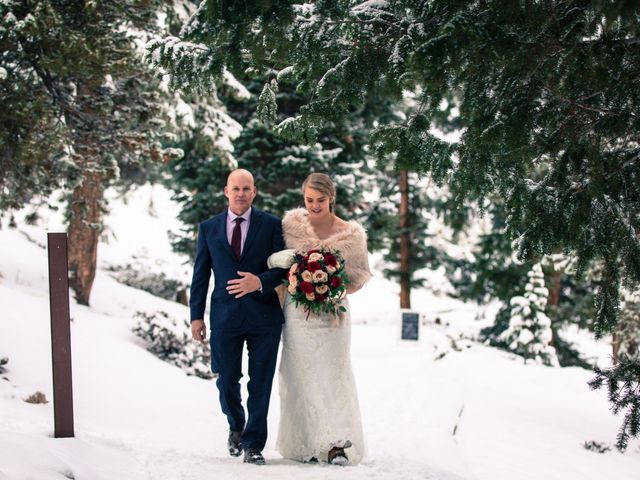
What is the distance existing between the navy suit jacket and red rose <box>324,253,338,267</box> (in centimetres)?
36

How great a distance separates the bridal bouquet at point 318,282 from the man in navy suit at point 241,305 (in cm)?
17

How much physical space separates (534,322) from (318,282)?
13602 mm

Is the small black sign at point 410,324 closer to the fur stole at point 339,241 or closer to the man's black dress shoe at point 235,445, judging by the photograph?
the fur stole at point 339,241

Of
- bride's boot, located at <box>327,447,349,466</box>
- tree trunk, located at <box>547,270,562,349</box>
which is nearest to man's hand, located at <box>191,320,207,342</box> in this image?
bride's boot, located at <box>327,447,349,466</box>

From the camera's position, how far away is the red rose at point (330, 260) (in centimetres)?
568

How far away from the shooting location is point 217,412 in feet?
29.9

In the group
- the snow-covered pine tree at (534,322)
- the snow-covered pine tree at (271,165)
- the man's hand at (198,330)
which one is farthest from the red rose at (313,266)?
the snow-covered pine tree at (534,322)

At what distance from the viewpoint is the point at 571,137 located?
14.7 feet

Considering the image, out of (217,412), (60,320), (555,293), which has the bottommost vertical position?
(217,412)

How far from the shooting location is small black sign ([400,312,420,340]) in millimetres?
17000

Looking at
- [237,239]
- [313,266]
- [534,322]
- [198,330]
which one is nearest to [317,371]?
[313,266]

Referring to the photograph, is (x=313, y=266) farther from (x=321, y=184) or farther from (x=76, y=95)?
(x=76, y=95)

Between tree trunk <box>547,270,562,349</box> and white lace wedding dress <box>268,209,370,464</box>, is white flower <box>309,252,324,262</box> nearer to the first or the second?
white lace wedding dress <box>268,209,370,464</box>

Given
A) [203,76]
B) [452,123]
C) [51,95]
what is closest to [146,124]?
[51,95]
